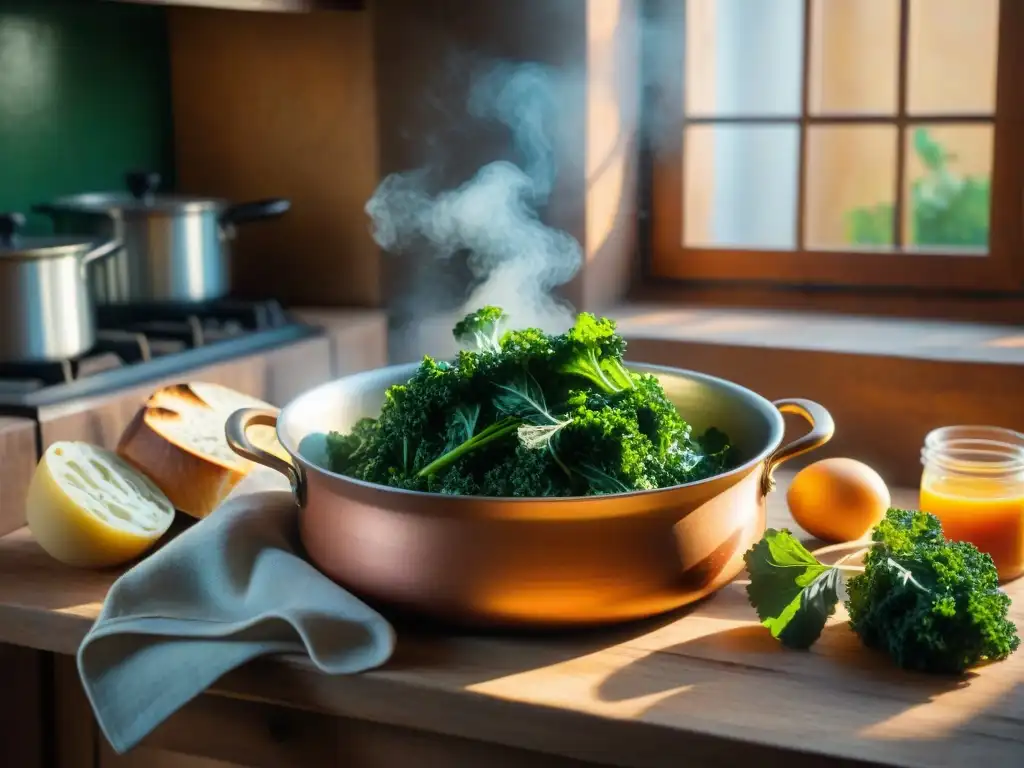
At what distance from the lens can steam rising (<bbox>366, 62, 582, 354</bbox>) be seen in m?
2.03

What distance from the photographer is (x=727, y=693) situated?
0.98 m

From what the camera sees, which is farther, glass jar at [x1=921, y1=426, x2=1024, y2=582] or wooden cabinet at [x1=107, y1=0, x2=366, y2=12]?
wooden cabinet at [x1=107, y1=0, x2=366, y2=12]

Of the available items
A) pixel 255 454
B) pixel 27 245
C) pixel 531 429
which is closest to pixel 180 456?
pixel 255 454

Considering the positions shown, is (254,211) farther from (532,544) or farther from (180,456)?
(532,544)

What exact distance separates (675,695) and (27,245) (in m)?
0.99

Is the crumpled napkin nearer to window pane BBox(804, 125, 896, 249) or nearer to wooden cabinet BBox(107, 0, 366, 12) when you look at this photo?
wooden cabinet BBox(107, 0, 366, 12)

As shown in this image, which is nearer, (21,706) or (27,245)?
(21,706)

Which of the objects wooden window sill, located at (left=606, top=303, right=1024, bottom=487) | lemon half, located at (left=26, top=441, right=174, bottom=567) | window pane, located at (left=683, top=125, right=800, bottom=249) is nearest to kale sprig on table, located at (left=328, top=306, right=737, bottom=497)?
lemon half, located at (left=26, top=441, right=174, bottom=567)

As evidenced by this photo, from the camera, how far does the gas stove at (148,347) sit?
150cm

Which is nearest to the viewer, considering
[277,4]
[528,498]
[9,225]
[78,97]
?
[528,498]

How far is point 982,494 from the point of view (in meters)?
1.28

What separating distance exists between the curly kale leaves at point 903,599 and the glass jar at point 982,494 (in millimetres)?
148

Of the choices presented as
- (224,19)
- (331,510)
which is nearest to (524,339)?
(331,510)

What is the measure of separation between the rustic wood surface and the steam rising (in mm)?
803
